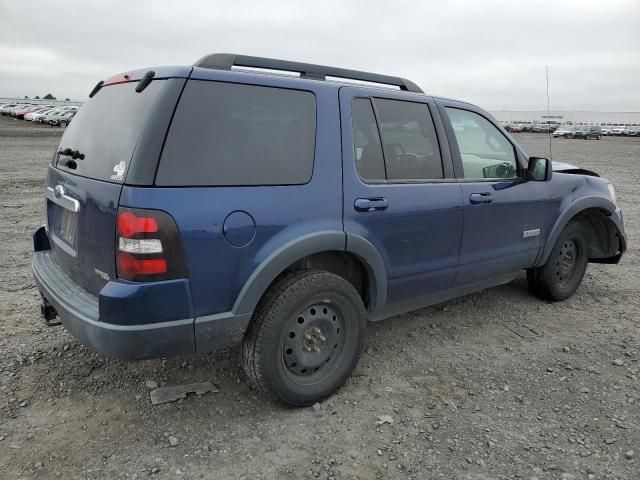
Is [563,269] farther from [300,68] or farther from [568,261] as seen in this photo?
[300,68]

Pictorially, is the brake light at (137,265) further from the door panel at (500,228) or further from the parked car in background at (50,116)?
the parked car in background at (50,116)

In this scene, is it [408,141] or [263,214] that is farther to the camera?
[408,141]

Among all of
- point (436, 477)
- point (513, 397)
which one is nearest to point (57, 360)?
point (436, 477)

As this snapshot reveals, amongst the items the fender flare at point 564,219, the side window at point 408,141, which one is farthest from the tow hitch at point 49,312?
the fender flare at point 564,219

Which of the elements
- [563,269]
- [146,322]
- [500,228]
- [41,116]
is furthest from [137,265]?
[41,116]

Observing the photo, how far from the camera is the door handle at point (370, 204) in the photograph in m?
3.05

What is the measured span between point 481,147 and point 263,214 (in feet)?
7.09

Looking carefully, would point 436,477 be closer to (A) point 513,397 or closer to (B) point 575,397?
(A) point 513,397

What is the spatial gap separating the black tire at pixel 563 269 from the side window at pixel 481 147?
3.41 feet

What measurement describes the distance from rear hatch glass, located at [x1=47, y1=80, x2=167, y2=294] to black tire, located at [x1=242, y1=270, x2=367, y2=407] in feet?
2.80

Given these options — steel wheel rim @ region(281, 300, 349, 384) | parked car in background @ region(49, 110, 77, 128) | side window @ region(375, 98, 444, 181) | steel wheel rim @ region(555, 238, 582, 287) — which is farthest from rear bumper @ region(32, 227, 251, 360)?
parked car in background @ region(49, 110, 77, 128)

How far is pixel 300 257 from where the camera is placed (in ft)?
9.21

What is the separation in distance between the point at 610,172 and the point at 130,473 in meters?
18.4

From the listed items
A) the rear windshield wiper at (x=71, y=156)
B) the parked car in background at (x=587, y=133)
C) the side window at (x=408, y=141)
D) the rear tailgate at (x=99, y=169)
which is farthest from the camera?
the parked car in background at (x=587, y=133)
